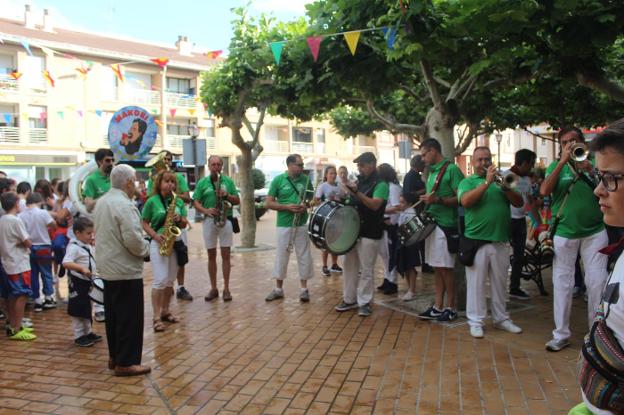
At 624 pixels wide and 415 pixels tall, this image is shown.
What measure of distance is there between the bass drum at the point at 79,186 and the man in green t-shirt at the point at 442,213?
4.02m

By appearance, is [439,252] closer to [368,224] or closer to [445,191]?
[445,191]

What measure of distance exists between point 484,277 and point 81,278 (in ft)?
13.6

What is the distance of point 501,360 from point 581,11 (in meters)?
3.19

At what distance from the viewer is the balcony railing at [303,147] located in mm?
45500

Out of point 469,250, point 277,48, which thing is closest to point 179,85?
point 277,48

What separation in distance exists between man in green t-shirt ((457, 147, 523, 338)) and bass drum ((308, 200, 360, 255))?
1.40m

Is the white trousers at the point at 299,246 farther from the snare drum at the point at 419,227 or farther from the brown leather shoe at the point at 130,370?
the brown leather shoe at the point at 130,370

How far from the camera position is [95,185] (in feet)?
22.0

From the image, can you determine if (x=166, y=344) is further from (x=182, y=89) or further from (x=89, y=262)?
(x=182, y=89)

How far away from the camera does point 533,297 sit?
734 centimetres

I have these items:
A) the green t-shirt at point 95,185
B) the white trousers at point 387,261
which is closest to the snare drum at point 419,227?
the white trousers at point 387,261

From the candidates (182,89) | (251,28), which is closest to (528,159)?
(251,28)

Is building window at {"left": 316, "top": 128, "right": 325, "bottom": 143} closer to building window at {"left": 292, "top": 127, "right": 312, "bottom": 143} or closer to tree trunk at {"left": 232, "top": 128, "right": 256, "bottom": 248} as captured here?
building window at {"left": 292, "top": 127, "right": 312, "bottom": 143}

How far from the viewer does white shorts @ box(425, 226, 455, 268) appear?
5973mm
